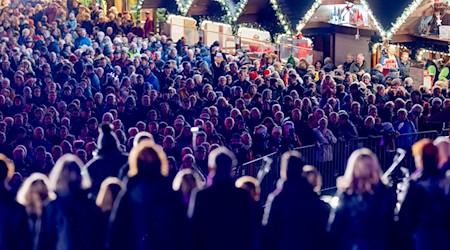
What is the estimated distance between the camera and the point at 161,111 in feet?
60.5

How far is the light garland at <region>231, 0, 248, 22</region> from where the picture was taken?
29297mm

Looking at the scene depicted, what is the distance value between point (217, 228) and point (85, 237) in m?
1.13

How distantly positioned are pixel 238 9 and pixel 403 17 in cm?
532

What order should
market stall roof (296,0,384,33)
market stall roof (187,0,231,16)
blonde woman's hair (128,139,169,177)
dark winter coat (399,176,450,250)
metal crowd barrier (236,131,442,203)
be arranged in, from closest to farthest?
blonde woman's hair (128,139,169,177) < dark winter coat (399,176,450,250) < metal crowd barrier (236,131,442,203) < market stall roof (296,0,384,33) < market stall roof (187,0,231,16)

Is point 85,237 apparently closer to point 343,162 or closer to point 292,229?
point 292,229

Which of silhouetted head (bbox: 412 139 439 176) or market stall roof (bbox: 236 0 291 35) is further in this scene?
market stall roof (bbox: 236 0 291 35)

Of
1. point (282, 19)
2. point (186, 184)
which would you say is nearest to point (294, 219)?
point (186, 184)

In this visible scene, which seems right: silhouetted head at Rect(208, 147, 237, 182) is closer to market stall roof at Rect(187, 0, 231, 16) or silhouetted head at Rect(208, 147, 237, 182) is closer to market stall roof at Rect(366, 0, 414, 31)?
market stall roof at Rect(366, 0, 414, 31)

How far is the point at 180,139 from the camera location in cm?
1619

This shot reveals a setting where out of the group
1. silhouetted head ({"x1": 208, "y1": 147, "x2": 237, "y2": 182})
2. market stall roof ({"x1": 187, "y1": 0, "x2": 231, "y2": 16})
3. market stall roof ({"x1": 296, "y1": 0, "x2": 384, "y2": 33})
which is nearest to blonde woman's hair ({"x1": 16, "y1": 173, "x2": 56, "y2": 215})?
silhouetted head ({"x1": 208, "y1": 147, "x2": 237, "y2": 182})

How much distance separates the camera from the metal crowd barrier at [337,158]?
16.0 metres

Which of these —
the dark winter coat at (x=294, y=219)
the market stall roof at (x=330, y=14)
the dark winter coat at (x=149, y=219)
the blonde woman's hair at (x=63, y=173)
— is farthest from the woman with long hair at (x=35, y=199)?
the market stall roof at (x=330, y=14)

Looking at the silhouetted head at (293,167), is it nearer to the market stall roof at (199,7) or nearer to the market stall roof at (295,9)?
the market stall roof at (295,9)

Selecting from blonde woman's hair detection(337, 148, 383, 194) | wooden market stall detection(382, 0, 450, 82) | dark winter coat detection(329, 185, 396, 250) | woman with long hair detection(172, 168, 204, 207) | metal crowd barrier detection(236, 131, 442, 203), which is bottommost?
metal crowd barrier detection(236, 131, 442, 203)
